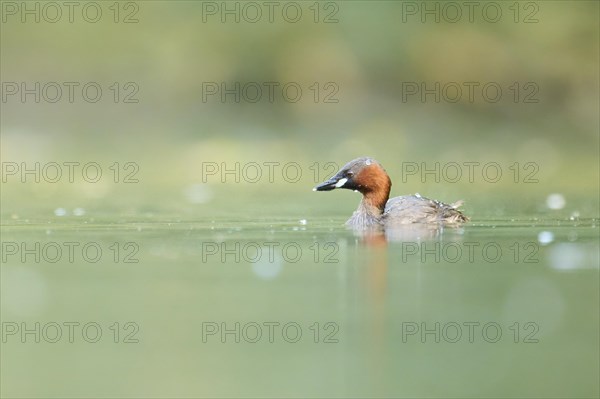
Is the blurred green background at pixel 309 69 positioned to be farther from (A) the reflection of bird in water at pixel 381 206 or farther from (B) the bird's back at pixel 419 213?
(B) the bird's back at pixel 419 213

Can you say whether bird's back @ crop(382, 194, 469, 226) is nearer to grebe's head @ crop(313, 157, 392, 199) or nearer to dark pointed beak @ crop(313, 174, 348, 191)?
grebe's head @ crop(313, 157, 392, 199)

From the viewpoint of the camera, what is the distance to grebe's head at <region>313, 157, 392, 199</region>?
13.2 metres

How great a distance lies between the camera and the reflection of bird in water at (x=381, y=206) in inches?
509

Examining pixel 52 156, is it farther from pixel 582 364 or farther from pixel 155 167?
pixel 582 364

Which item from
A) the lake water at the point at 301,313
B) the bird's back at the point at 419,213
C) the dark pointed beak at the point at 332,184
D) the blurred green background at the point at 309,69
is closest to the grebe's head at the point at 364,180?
the dark pointed beak at the point at 332,184

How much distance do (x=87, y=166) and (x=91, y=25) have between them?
745cm

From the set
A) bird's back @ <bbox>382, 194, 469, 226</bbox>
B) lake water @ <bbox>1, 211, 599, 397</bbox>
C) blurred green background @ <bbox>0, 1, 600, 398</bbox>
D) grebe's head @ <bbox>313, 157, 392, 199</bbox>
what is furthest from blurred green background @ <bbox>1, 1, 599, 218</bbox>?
lake water @ <bbox>1, 211, 599, 397</bbox>

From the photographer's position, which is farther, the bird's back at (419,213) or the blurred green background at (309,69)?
the blurred green background at (309,69)

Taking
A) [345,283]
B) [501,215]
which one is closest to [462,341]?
[345,283]

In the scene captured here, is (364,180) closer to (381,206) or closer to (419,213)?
(381,206)

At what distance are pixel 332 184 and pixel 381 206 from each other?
22.3 inches

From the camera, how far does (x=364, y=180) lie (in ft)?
43.5

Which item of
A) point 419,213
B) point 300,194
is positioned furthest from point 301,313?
point 300,194

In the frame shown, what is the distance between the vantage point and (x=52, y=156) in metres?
21.0
